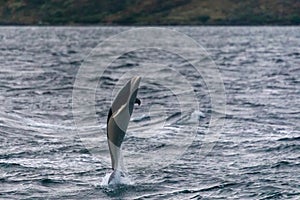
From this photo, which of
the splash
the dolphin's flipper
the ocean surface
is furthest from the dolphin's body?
the splash

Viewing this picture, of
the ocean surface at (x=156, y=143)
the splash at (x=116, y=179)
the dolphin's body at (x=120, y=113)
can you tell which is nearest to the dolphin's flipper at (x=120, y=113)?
the dolphin's body at (x=120, y=113)

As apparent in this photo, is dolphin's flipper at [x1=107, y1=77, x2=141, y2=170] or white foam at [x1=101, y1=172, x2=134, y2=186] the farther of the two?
white foam at [x1=101, y1=172, x2=134, y2=186]

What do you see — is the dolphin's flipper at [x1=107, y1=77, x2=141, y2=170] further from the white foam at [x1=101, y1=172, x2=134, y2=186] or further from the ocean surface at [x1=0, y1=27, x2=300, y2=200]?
the white foam at [x1=101, y1=172, x2=134, y2=186]

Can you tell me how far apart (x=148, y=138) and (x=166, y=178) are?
23.6ft

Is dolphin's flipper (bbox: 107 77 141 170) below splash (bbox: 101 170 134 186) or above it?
above

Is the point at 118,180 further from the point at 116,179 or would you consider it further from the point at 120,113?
the point at 120,113

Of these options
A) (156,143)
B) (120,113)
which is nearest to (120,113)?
(120,113)

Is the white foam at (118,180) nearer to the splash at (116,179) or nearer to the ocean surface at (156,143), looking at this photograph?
the splash at (116,179)

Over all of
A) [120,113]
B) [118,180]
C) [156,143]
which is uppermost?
[120,113]

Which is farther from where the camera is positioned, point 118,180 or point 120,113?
point 118,180

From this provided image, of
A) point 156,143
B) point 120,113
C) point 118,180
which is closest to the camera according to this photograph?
point 120,113

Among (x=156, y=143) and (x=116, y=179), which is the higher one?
(x=116, y=179)

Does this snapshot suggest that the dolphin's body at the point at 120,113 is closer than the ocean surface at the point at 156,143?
Yes

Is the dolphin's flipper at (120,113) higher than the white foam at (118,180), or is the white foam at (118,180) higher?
the dolphin's flipper at (120,113)
